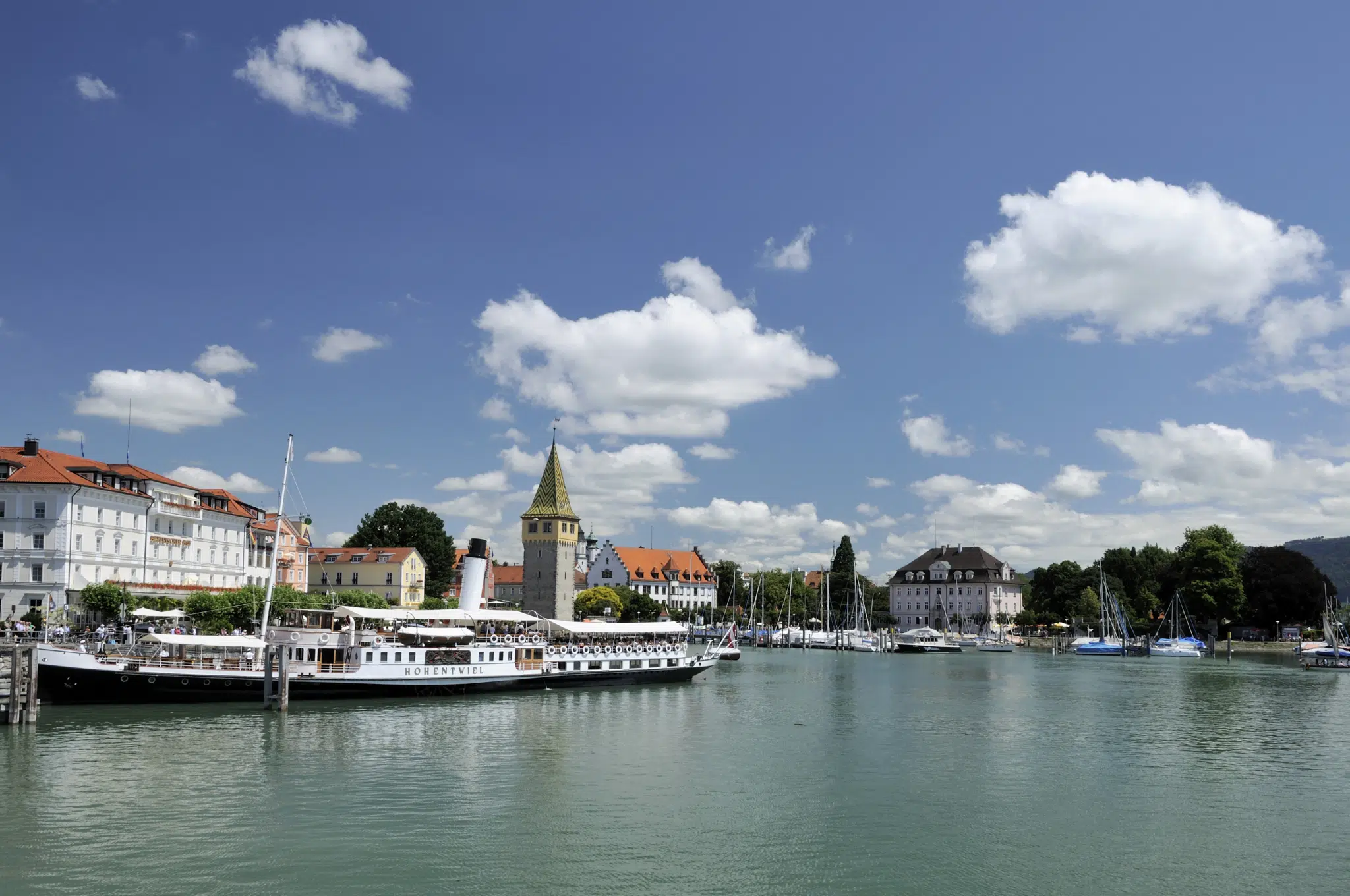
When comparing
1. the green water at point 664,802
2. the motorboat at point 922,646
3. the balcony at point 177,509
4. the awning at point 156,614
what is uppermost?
the balcony at point 177,509

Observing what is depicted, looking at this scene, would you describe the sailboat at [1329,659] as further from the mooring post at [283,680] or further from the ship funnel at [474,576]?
the mooring post at [283,680]

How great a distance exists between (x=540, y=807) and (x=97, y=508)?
63.0 m

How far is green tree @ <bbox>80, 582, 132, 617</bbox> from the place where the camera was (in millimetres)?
75250

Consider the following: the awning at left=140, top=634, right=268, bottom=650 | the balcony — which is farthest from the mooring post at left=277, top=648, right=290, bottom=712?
the balcony

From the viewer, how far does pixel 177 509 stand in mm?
91938

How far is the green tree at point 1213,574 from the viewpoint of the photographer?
146 meters

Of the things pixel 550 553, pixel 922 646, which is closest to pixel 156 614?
pixel 550 553

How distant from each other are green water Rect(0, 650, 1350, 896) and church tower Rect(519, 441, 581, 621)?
6567cm

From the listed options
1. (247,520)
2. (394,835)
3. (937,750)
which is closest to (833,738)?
(937,750)

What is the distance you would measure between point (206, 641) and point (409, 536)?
92.1 m

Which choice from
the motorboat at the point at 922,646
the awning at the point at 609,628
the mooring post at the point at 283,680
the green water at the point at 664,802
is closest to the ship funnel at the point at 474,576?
the awning at the point at 609,628

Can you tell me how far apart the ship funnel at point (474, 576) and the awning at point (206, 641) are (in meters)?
19.2

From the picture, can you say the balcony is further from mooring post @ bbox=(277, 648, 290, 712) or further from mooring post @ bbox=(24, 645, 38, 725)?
mooring post @ bbox=(24, 645, 38, 725)

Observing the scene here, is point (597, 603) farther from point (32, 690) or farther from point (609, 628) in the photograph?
point (32, 690)
